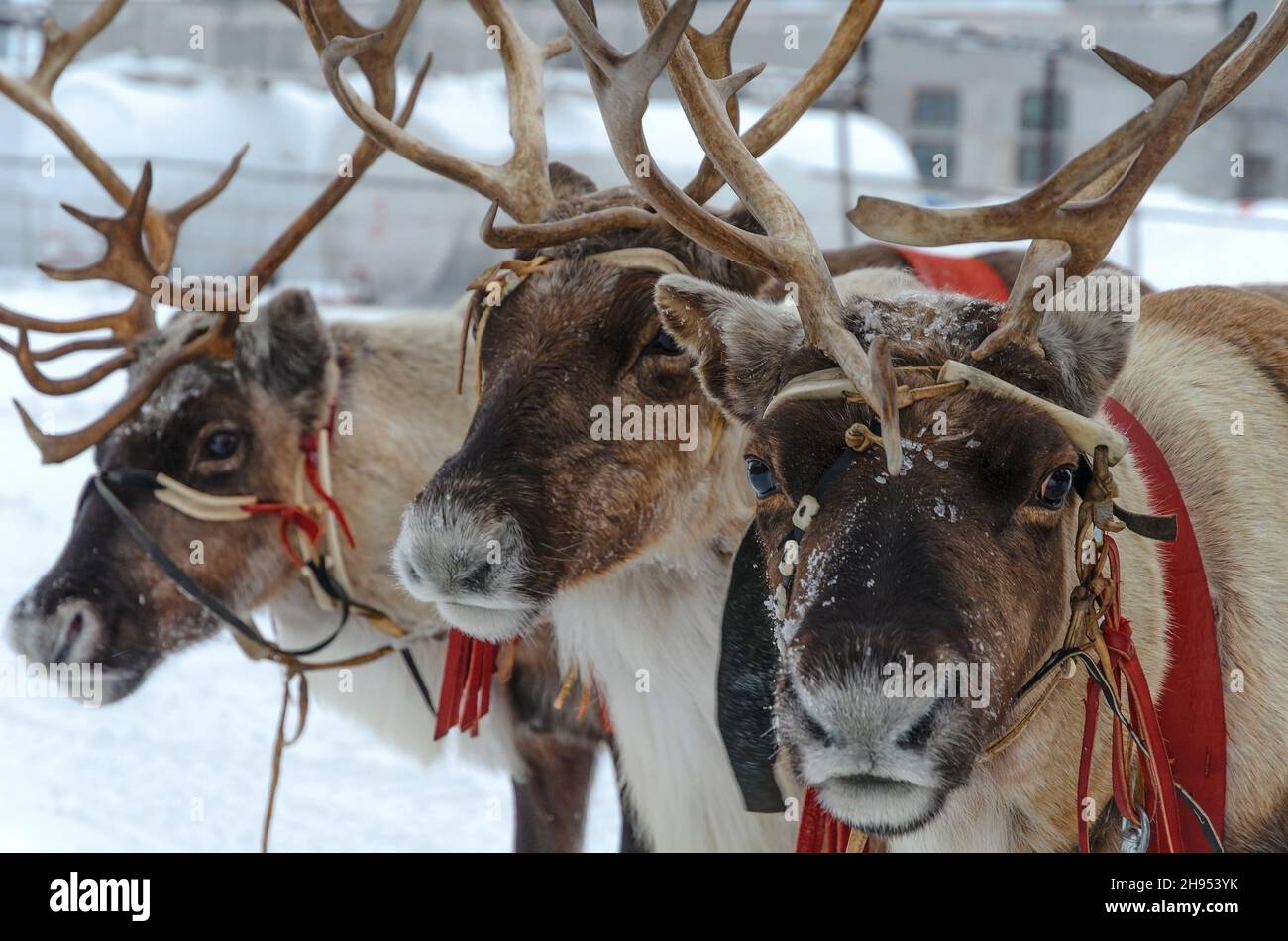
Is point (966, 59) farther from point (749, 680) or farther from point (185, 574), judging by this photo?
point (749, 680)

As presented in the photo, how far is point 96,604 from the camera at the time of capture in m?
3.55

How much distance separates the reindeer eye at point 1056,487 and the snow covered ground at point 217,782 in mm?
2692

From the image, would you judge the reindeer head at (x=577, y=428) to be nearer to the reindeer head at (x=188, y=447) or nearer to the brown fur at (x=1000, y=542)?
the brown fur at (x=1000, y=542)

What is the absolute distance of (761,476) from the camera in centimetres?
225

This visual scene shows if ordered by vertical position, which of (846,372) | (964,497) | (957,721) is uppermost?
(846,372)

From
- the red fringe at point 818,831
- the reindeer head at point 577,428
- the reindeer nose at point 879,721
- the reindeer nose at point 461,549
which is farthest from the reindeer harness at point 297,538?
the reindeer nose at point 879,721

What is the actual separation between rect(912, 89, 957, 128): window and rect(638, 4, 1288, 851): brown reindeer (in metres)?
19.9

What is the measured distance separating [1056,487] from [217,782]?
4.43m

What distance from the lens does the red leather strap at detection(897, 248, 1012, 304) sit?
380cm

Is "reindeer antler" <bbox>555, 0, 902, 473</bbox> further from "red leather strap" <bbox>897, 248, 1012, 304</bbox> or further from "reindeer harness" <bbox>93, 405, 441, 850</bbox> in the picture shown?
"reindeer harness" <bbox>93, 405, 441, 850</bbox>
